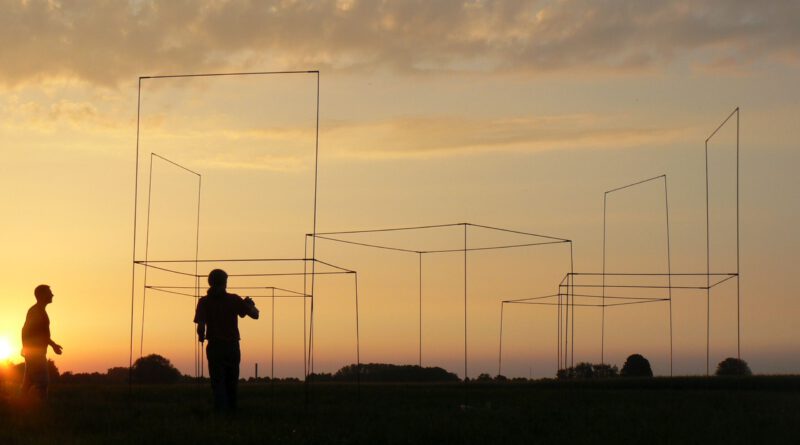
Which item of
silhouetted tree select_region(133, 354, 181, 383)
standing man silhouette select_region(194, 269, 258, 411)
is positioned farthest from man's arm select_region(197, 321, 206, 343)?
silhouetted tree select_region(133, 354, 181, 383)

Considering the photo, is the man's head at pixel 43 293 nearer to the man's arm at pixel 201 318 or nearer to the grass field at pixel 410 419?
the grass field at pixel 410 419

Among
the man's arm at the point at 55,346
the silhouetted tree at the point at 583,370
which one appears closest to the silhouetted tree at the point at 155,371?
the silhouetted tree at the point at 583,370

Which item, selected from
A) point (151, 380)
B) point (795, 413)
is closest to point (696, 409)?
point (795, 413)

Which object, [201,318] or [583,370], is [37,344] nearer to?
[201,318]

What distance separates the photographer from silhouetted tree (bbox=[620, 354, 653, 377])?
3859cm

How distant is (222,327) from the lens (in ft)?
53.2

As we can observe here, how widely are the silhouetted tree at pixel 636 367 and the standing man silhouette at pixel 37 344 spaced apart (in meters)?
24.7

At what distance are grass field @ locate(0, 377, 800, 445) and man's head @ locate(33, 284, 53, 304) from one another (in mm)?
→ 1565

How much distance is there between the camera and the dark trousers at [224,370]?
15891 millimetres

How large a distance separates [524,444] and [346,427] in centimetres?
262

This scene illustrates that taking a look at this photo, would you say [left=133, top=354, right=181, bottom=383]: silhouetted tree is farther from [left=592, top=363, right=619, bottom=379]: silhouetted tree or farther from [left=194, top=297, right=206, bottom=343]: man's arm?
[left=194, top=297, right=206, bottom=343]: man's arm

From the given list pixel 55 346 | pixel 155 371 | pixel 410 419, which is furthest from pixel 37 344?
pixel 155 371

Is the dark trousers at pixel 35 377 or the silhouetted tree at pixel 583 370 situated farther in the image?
the silhouetted tree at pixel 583 370

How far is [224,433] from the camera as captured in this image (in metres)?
11.8
